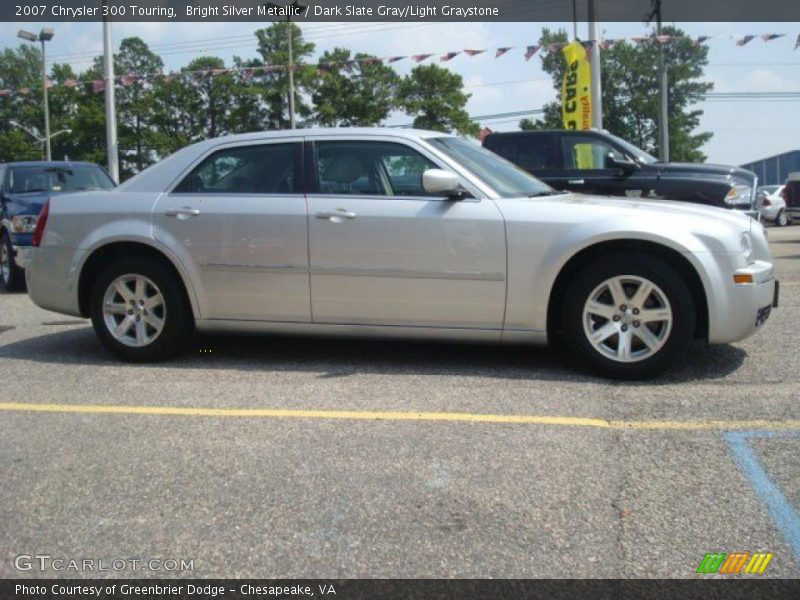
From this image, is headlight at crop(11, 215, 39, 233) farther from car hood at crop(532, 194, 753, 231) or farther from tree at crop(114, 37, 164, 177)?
tree at crop(114, 37, 164, 177)

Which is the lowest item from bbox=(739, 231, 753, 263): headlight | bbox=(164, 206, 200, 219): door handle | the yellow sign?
bbox=(739, 231, 753, 263): headlight

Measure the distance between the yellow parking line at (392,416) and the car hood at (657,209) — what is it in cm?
140

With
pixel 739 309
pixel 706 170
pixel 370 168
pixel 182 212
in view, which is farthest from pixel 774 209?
pixel 182 212

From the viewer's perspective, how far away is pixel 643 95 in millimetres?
58344

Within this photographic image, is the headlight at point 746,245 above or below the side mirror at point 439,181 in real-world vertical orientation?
below

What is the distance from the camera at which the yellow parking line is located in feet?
13.6

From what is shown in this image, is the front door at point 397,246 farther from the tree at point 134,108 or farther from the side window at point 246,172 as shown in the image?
the tree at point 134,108

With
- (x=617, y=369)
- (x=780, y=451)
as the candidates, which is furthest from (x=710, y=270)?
(x=780, y=451)

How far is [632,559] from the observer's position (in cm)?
281

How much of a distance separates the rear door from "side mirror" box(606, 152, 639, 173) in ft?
20.1

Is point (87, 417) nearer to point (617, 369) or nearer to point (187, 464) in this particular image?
point (187, 464)

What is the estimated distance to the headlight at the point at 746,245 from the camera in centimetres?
499

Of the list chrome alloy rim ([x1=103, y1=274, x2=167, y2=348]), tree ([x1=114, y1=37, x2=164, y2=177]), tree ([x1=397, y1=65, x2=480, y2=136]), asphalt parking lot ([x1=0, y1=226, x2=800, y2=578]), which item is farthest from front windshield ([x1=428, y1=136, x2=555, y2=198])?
tree ([x1=114, y1=37, x2=164, y2=177])

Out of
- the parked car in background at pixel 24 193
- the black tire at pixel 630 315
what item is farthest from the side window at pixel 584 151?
the black tire at pixel 630 315
